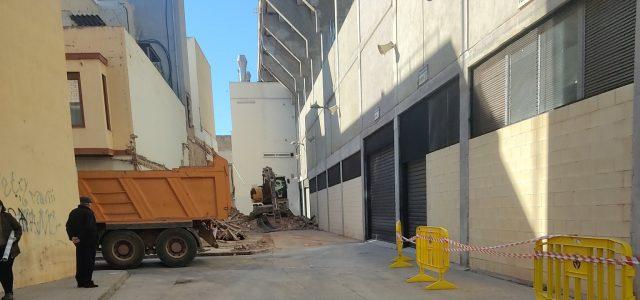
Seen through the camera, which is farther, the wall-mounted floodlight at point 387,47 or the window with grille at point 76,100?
the wall-mounted floodlight at point 387,47

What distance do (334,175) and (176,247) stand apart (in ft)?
44.2

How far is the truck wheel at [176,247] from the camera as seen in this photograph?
377 inches

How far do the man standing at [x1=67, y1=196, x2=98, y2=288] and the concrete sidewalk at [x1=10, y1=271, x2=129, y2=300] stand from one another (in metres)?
0.20

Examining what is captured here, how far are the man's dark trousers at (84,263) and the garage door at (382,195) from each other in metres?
8.81

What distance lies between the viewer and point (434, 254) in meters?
6.45

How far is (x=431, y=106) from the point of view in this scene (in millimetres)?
9883

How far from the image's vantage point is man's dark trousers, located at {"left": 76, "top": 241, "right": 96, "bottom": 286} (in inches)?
254

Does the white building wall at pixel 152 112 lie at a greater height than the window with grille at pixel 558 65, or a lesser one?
greater

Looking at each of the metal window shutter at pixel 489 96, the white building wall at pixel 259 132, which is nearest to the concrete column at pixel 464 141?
the metal window shutter at pixel 489 96

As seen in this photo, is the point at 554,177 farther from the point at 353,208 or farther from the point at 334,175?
the point at 334,175

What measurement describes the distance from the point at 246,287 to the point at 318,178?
2081cm

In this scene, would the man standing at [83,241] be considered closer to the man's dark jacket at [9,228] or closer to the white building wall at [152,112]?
the man's dark jacket at [9,228]


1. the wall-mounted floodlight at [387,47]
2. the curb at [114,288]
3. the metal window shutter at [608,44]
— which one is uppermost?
the wall-mounted floodlight at [387,47]

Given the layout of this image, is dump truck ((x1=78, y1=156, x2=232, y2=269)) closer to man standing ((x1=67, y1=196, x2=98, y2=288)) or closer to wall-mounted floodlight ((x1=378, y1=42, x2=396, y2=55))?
man standing ((x1=67, y1=196, x2=98, y2=288))
